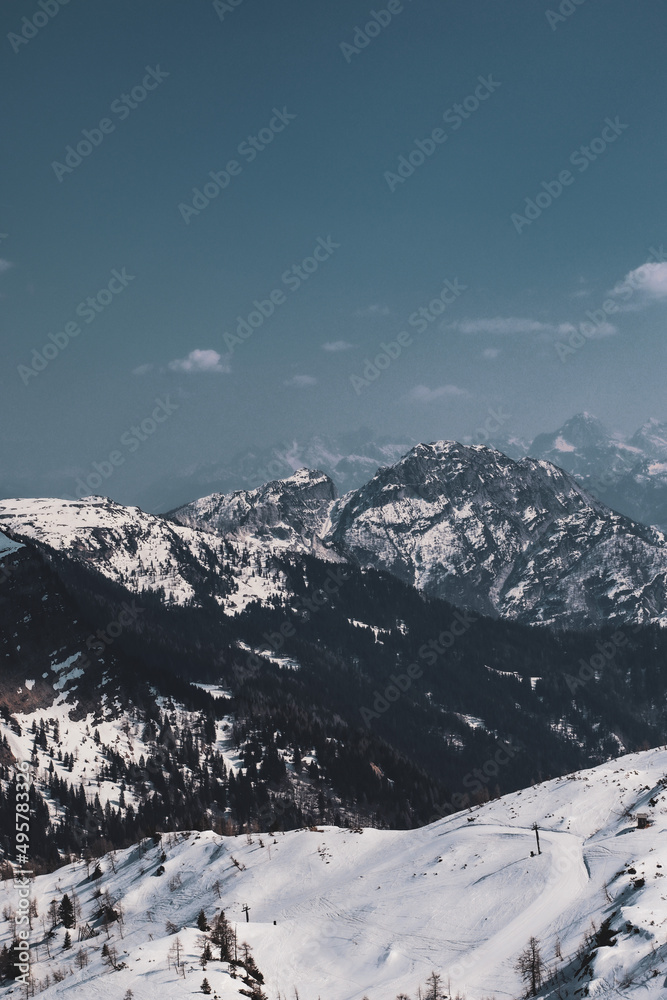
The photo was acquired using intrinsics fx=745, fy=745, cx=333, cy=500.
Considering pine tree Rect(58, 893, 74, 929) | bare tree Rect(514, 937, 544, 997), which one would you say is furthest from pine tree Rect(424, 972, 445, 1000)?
pine tree Rect(58, 893, 74, 929)

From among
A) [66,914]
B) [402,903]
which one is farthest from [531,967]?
[66,914]

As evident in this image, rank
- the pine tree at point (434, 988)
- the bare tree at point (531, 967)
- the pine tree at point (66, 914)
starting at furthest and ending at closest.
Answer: the pine tree at point (66, 914) → the pine tree at point (434, 988) → the bare tree at point (531, 967)

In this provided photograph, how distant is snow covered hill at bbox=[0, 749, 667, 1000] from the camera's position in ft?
189

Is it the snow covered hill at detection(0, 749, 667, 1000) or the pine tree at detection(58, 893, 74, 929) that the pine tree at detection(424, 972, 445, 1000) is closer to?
the snow covered hill at detection(0, 749, 667, 1000)

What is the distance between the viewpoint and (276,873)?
86.5 metres

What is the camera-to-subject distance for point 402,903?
242 feet

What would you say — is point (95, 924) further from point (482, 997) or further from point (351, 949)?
point (482, 997)

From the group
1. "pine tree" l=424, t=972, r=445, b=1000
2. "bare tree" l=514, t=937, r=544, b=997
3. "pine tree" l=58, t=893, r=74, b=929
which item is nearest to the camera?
"bare tree" l=514, t=937, r=544, b=997

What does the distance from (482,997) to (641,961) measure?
14.2m

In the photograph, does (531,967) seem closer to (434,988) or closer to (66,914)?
(434,988)

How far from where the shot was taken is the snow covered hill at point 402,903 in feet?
189

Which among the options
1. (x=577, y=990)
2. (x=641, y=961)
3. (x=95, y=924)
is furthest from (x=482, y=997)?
(x=95, y=924)

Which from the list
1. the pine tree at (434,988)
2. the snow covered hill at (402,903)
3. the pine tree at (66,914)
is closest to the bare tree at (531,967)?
the snow covered hill at (402,903)

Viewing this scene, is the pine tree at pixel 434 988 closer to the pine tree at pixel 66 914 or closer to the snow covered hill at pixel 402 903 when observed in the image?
the snow covered hill at pixel 402 903
